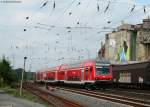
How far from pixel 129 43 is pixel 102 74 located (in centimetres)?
7618

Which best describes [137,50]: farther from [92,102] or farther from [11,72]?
[92,102]

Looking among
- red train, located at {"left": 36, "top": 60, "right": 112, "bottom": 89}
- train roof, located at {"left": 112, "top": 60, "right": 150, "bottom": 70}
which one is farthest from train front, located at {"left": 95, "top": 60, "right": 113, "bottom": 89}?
train roof, located at {"left": 112, "top": 60, "right": 150, "bottom": 70}

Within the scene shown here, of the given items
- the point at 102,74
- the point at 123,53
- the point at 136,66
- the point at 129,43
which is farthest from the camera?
the point at 129,43

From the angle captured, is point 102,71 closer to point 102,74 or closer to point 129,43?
point 102,74

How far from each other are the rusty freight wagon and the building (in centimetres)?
4749

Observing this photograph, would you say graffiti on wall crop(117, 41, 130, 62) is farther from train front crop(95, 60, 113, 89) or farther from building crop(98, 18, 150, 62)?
train front crop(95, 60, 113, 89)

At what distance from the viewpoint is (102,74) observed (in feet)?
149

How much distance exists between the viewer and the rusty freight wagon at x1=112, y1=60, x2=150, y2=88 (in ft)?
158

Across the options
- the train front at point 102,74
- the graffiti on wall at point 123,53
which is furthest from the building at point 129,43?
the train front at point 102,74

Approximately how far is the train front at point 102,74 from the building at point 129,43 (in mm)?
61186

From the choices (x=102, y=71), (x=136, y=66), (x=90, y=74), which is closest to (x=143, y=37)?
(x=136, y=66)

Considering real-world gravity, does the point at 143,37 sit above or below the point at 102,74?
above

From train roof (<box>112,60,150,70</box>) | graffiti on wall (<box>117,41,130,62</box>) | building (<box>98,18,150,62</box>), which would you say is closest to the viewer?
train roof (<box>112,60,150,70</box>)

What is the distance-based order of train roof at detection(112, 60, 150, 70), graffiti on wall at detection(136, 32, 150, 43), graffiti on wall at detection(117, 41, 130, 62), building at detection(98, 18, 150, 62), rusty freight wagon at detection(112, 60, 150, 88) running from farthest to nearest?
graffiti on wall at detection(117, 41, 130, 62)
building at detection(98, 18, 150, 62)
graffiti on wall at detection(136, 32, 150, 43)
train roof at detection(112, 60, 150, 70)
rusty freight wagon at detection(112, 60, 150, 88)
